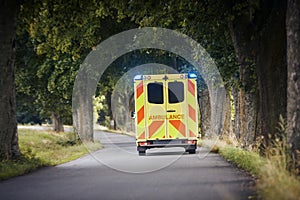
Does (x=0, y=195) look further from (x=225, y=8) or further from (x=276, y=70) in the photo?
(x=225, y=8)

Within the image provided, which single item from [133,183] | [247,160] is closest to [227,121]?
[247,160]

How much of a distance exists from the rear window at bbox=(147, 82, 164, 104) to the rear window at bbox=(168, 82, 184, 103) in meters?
0.30

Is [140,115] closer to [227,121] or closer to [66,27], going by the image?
[66,27]

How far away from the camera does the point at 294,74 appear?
12.0 metres

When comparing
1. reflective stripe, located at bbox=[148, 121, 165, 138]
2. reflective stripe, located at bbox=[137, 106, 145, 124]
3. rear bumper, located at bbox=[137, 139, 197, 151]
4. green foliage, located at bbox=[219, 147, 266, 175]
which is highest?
reflective stripe, located at bbox=[137, 106, 145, 124]

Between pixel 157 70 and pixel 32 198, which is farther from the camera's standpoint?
pixel 157 70

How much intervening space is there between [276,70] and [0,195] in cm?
755

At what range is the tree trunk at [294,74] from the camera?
11922 millimetres

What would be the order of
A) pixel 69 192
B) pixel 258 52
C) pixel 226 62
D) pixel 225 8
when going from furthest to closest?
pixel 226 62, pixel 225 8, pixel 258 52, pixel 69 192

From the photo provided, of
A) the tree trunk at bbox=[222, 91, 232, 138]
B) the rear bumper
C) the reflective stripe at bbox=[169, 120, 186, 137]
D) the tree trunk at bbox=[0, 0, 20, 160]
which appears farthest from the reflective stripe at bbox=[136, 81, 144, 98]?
the tree trunk at bbox=[222, 91, 232, 138]

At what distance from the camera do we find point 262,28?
17.7 meters

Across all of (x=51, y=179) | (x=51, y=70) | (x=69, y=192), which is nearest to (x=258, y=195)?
(x=69, y=192)

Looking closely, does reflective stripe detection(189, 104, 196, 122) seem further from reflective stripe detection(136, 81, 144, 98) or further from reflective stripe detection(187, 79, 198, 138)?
reflective stripe detection(136, 81, 144, 98)

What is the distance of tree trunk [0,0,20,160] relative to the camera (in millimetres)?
18031
